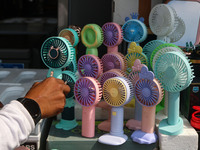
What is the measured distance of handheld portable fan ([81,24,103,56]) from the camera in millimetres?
1375

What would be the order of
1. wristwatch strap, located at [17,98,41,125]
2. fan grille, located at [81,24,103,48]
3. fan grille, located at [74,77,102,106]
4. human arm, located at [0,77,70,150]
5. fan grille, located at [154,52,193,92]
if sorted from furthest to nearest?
fan grille, located at [81,24,103,48], fan grille, located at [74,77,102,106], fan grille, located at [154,52,193,92], wristwatch strap, located at [17,98,41,125], human arm, located at [0,77,70,150]

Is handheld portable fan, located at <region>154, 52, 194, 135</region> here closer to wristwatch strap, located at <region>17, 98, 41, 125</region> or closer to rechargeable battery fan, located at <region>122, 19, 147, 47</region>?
rechargeable battery fan, located at <region>122, 19, 147, 47</region>

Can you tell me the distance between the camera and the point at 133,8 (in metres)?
1.81

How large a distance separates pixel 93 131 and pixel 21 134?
1.56ft

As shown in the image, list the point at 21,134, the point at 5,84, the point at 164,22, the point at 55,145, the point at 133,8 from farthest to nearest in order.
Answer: the point at 133,8, the point at 5,84, the point at 164,22, the point at 55,145, the point at 21,134

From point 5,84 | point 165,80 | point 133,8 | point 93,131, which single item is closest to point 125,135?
point 93,131

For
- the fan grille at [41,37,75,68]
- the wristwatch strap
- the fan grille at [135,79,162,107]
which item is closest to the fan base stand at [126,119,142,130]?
the fan grille at [135,79,162,107]

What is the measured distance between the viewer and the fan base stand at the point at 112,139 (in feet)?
3.81

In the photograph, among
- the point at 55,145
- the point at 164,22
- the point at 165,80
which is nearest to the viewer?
the point at 165,80

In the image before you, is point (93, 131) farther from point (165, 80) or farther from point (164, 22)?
point (164, 22)

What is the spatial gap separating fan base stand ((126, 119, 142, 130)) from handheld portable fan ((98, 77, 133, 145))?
97 mm

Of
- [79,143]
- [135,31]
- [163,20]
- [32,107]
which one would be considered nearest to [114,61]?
[135,31]

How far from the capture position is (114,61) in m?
1.36

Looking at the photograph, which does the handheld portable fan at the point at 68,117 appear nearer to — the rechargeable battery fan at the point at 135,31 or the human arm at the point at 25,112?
the human arm at the point at 25,112
